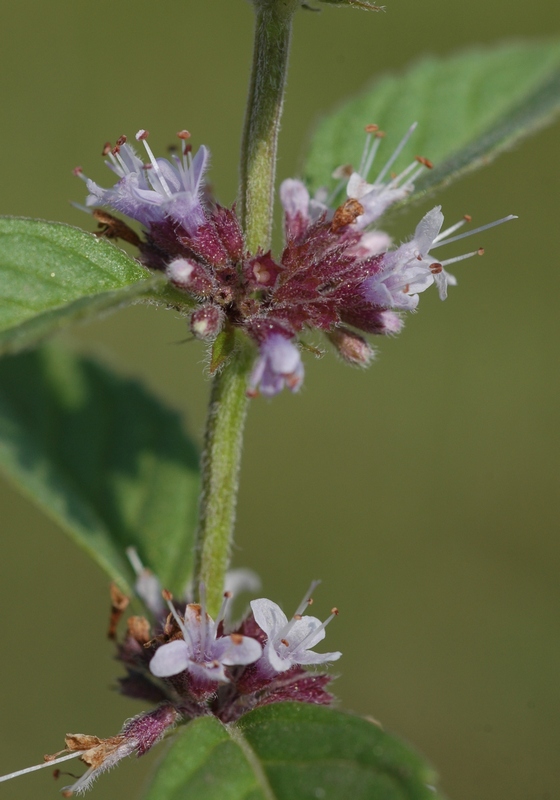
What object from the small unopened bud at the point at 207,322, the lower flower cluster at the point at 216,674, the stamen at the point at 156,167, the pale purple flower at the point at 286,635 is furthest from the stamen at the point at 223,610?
the stamen at the point at 156,167

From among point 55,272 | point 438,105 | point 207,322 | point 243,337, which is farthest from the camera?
point 438,105

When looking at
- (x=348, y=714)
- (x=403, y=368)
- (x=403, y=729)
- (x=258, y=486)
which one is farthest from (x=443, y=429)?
(x=348, y=714)

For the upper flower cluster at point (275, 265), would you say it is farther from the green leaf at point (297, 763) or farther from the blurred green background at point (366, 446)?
the blurred green background at point (366, 446)

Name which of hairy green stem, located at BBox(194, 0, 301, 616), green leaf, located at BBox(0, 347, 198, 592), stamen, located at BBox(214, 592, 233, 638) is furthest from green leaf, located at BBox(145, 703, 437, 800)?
green leaf, located at BBox(0, 347, 198, 592)

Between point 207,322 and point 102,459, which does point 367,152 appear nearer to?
point 207,322

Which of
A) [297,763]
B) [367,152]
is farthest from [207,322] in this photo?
[367,152]

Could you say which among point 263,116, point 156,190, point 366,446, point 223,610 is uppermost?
point 366,446

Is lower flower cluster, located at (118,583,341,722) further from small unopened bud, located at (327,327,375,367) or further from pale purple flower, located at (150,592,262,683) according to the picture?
small unopened bud, located at (327,327,375,367)
